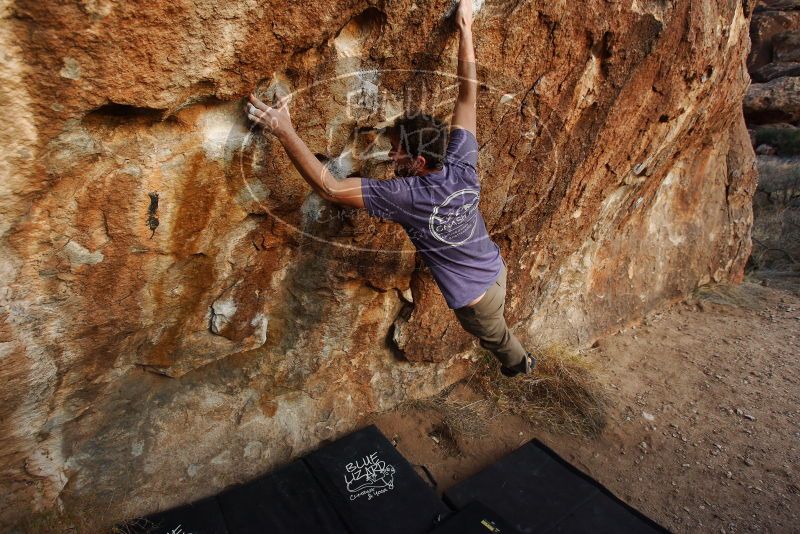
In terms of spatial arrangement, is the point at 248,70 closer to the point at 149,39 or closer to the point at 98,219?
the point at 149,39

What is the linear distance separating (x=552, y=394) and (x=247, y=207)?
2.27 metres

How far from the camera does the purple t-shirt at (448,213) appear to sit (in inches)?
74.7

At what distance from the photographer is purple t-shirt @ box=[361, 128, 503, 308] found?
1898mm

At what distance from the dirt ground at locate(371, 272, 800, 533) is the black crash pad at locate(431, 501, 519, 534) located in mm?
453

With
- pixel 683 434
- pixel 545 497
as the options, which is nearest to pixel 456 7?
pixel 545 497

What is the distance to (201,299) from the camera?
2266mm

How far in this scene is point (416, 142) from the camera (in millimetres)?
2242

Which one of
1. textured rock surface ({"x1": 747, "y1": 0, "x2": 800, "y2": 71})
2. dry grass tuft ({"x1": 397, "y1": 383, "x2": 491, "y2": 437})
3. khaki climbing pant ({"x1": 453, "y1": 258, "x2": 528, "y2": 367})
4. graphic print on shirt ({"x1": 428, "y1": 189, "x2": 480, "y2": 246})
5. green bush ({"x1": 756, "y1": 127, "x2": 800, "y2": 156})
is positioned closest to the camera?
graphic print on shirt ({"x1": 428, "y1": 189, "x2": 480, "y2": 246})

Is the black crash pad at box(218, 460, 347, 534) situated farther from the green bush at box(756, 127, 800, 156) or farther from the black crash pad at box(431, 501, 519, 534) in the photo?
the green bush at box(756, 127, 800, 156)

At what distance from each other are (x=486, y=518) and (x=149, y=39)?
2.25 metres

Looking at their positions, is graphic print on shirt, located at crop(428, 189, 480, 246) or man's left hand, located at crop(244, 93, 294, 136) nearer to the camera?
man's left hand, located at crop(244, 93, 294, 136)

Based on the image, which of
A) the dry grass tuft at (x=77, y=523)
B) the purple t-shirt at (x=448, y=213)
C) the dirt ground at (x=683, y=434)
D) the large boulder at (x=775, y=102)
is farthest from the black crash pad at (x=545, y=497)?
the large boulder at (x=775, y=102)

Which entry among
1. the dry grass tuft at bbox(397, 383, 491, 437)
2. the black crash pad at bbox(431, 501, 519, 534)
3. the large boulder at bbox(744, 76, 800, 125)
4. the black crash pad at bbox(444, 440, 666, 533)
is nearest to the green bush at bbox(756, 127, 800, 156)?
the large boulder at bbox(744, 76, 800, 125)

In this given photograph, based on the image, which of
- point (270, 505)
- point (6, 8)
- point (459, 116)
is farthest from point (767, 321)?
point (6, 8)
